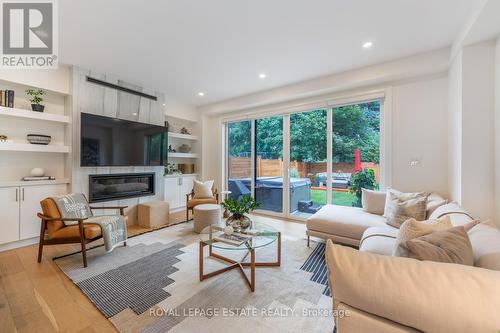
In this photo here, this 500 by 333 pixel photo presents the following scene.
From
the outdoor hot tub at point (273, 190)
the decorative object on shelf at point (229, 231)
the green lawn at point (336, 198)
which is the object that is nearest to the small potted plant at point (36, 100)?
the decorative object on shelf at point (229, 231)

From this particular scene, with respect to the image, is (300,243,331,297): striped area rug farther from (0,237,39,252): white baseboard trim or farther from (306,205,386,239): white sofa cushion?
(0,237,39,252): white baseboard trim

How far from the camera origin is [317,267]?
7.82ft

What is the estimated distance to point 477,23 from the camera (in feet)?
6.68


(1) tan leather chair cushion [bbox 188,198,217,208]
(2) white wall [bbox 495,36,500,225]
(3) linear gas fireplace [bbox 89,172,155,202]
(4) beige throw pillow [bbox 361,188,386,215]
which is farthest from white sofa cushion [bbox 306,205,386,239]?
(3) linear gas fireplace [bbox 89,172,155,202]

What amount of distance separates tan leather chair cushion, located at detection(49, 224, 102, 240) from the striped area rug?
2.47 m

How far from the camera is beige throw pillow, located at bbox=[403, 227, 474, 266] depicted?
992mm

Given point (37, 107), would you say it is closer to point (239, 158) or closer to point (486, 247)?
point (239, 158)

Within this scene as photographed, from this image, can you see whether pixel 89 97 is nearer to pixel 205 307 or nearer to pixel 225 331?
pixel 205 307

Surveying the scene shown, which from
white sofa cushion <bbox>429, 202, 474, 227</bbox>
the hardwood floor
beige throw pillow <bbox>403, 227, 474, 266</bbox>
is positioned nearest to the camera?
beige throw pillow <bbox>403, 227, 474, 266</bbox>

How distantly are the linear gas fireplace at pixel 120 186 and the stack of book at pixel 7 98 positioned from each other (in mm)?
1367

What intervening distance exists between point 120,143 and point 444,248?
174 inches

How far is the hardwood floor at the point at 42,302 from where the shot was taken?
1.56 m

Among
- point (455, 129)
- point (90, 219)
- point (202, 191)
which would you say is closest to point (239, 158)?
point (202, 191)

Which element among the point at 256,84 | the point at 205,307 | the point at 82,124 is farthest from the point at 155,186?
the point at 205,307
